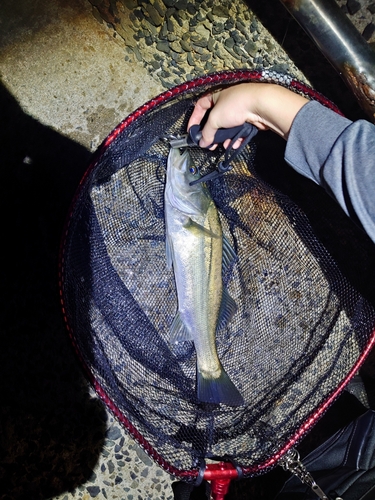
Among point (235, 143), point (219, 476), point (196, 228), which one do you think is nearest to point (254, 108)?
point (235, 143)

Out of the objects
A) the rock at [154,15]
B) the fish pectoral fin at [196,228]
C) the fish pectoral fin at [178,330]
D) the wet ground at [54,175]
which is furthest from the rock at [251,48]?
the fish pectoral fin at [178,330]

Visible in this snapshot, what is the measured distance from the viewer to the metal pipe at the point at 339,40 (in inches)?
61.2

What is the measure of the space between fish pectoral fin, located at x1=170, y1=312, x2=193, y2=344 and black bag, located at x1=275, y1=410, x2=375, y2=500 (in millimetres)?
797

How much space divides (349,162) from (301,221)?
0.75 m

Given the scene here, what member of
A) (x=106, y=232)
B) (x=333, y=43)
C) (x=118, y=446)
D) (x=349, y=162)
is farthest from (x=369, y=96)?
(x=118, y=446)

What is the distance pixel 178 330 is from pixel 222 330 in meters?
0.23

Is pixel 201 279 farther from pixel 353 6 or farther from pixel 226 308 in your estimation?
pixel 353 6

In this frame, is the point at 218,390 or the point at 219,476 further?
the point at 218,390

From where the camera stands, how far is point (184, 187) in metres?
1.80

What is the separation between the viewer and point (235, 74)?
160 cm

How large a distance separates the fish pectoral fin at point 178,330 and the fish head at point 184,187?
492 mm

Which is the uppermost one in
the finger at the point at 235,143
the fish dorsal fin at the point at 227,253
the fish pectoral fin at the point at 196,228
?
the finger at the point at 235,143

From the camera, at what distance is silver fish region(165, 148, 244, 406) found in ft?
6.12

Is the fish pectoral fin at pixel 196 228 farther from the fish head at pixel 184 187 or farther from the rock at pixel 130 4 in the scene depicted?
the rock at pixel 130 4
